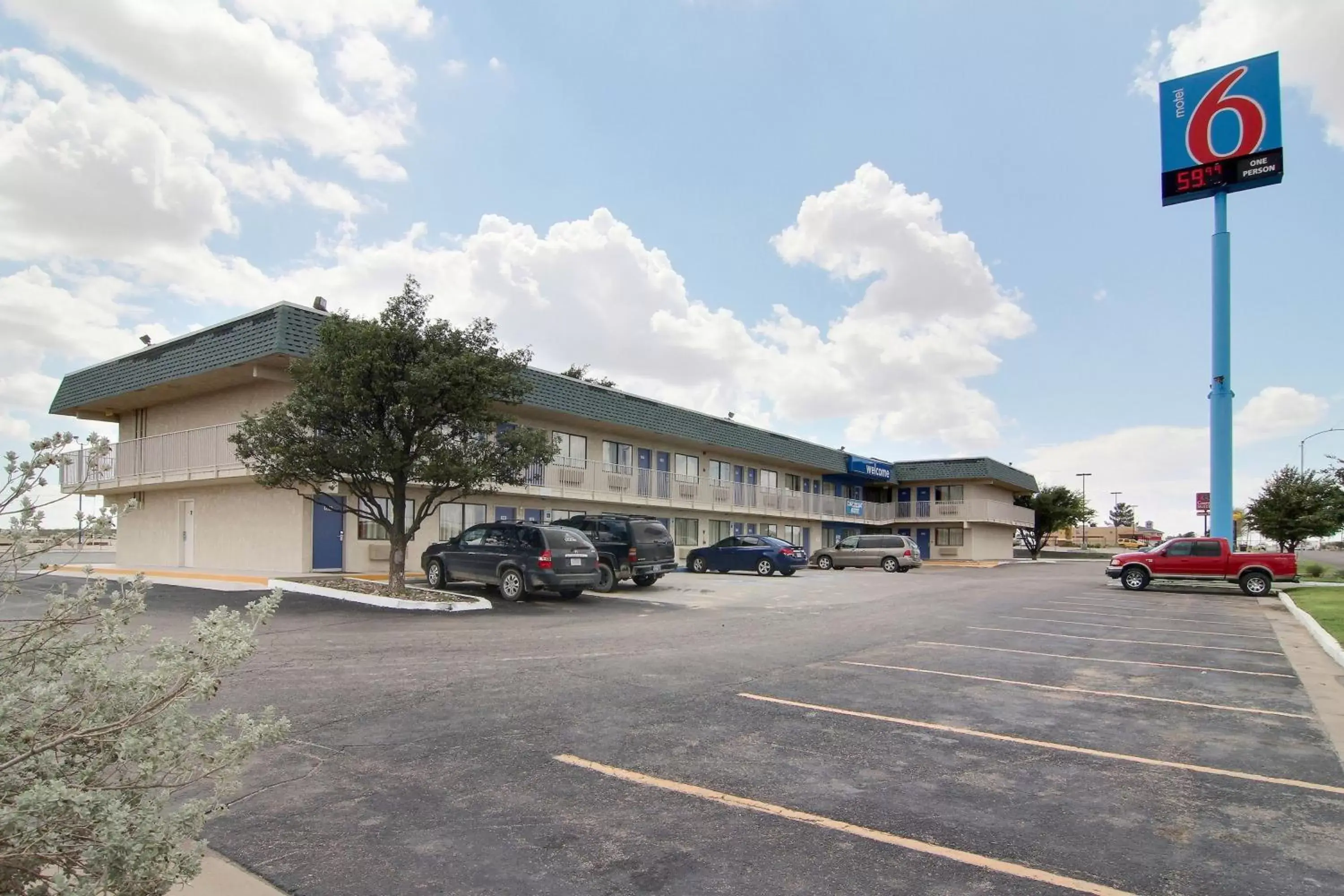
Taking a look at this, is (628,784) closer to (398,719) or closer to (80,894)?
(398,719)

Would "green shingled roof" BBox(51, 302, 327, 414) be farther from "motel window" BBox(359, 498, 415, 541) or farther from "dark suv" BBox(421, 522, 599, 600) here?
"dark suv" BBox(421, 522, 599, 600)

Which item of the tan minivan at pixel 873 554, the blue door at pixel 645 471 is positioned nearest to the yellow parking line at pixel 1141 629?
the blue door at pixel 645 471

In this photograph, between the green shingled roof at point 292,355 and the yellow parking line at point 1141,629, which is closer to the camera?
the yellow parking line at point 1141,629

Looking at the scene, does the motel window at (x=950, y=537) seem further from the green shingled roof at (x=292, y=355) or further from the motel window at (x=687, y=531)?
the motel window at (x=687, y=531)

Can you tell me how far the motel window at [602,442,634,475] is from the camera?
104 ft

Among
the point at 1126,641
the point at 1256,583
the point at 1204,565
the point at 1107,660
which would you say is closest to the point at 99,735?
the point at 1107,660

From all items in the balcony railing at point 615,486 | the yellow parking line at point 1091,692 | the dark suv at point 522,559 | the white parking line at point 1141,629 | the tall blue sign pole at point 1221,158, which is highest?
the tall blue sign pole at point 1221,158

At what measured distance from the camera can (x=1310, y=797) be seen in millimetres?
5379

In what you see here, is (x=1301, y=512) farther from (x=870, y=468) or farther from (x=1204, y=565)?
(x=870, y=468)

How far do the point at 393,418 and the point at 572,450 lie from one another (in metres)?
14.0

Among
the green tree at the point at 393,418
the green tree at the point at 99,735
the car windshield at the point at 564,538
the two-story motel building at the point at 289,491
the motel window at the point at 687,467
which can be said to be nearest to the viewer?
the green tree at the point at 99,735

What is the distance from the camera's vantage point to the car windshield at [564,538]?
58.0 ft

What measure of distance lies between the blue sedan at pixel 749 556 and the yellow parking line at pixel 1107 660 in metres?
17.3

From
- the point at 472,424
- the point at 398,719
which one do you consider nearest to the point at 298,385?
the point at 472,424
